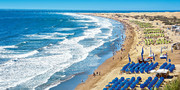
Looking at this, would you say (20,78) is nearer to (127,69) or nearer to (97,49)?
(127,69)

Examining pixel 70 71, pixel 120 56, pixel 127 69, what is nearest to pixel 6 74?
pixel 70 71

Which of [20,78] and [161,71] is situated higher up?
[161,71]

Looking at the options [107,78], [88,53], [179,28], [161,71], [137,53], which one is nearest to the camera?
[161,71]

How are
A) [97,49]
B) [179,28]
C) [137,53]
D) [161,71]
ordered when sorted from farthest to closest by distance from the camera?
[179,28] < [97,49] < [137,53] < [161,71]

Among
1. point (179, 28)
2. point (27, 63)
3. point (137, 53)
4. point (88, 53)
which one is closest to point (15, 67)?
point (27, 63)

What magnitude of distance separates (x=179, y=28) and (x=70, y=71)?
38.0 meters

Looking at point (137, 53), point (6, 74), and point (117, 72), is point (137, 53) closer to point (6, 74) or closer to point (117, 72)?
point (117, 72)

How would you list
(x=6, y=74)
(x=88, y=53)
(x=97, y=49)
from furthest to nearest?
(x=97, y=49), (x=88, y=53), (x=6, y=74)

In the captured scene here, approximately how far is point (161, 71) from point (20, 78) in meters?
18.3

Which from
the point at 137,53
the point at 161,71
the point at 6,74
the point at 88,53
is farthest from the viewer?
the point at 88,53

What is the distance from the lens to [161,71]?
2350 centimetres

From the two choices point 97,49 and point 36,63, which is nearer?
point 36,63

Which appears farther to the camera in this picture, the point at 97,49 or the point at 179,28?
the point at 179,28

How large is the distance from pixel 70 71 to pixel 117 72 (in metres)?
7.28
